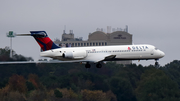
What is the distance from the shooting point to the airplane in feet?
301

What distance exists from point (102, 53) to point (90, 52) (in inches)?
83.9

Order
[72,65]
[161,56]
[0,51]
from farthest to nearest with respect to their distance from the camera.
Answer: [72,65] < [0,51] < [161,56]

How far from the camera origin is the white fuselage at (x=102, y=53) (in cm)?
9175

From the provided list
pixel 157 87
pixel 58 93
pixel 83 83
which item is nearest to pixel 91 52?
pixel 58 93

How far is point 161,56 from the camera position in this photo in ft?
331

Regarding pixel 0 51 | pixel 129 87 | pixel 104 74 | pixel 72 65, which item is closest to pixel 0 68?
pixel 0 51

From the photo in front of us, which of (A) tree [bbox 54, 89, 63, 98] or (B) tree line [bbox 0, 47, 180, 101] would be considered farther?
(A) tree [bbox 54, 89, 63, 98]

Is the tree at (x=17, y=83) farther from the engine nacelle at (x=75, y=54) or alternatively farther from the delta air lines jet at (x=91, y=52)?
the engine nacelle at (x=75, y=54)

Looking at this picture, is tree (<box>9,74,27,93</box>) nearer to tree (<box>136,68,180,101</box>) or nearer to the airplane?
the airplane

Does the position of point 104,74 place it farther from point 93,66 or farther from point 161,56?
point 161,56

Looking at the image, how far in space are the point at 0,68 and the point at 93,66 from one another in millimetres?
37883

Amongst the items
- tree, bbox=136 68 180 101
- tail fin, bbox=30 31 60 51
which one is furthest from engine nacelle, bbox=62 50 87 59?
tree, bbox=136 68 180 101

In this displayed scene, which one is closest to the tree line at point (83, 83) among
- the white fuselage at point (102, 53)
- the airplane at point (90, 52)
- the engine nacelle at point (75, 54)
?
the airplane at point (90, 52)

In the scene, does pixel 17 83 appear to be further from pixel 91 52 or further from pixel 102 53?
pixel 102 53
